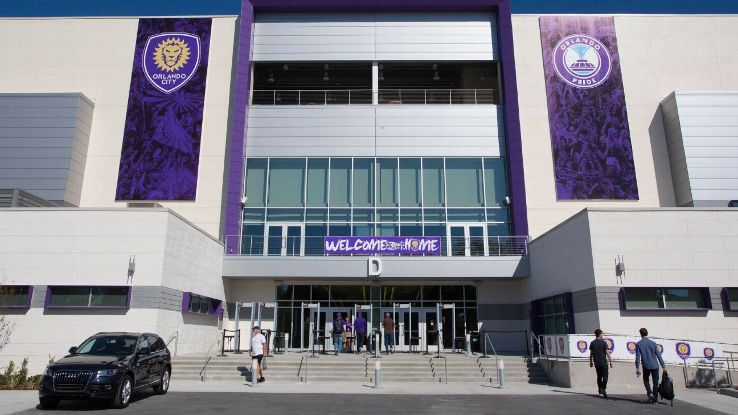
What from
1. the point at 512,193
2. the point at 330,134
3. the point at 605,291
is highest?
the point at 330,134

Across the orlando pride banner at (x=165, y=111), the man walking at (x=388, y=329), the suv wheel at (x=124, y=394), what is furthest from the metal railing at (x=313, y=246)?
the suv wheel at (x=124, y=394)

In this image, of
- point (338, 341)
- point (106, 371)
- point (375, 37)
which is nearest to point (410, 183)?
point (375, 37)

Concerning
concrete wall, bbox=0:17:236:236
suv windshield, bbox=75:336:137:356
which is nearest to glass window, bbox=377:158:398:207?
concrete wall, bbox=0:17:236:236

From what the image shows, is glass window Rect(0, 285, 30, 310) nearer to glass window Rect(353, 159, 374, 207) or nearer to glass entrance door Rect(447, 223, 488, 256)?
glass window Rect(353, 159, 374, 207)

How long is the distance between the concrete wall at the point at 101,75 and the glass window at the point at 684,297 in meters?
21.5

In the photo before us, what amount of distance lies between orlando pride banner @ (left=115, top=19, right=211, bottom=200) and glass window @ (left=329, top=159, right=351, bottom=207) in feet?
24.4

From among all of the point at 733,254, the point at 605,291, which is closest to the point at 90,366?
the point at 605,291

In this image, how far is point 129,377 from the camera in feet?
41.4

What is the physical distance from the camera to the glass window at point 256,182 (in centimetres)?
2981

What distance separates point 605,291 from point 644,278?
1.54 metres

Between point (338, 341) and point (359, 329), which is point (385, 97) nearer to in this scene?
point (359, 329)

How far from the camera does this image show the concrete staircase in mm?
19344

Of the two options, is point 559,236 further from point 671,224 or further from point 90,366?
point 90,366

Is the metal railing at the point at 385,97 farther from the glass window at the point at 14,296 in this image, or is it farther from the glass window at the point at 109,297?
the glass window at the point at 14,296
